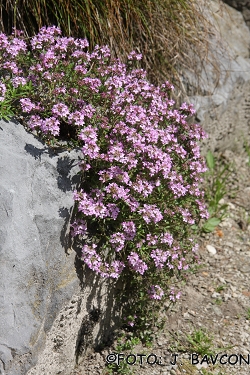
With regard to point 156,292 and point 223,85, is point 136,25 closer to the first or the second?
point 223,85

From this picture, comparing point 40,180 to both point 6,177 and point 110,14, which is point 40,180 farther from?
point 110,14

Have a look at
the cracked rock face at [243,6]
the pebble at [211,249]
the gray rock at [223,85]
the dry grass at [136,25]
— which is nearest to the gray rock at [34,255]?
the dry grass at [136,25]

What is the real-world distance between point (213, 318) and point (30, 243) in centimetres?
149

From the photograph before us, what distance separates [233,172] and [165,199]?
1.98 m

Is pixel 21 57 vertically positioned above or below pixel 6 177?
above

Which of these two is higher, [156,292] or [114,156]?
[114,156]

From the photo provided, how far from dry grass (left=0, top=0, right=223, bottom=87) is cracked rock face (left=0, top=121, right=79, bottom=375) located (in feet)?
4.26

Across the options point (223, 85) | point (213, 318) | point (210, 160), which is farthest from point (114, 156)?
point (223, 85)

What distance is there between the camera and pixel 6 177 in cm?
247

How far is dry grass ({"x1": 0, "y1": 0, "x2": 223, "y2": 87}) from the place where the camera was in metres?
3.63

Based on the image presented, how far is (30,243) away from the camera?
8.18 ft

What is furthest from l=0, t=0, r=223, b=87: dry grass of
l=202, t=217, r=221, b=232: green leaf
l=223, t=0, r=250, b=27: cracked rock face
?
l=202, t=217, r=221, b=232: green leaf

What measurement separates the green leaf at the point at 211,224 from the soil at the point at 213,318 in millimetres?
60

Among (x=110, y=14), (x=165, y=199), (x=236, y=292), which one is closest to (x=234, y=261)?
(x=236, y=292)
